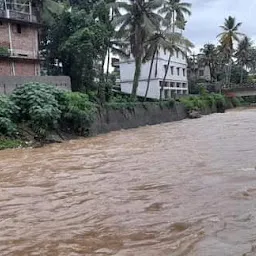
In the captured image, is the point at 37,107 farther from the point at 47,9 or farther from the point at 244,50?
the point at 244,50

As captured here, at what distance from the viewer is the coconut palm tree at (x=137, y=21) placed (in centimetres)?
3353

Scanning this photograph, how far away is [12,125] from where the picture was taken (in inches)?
797

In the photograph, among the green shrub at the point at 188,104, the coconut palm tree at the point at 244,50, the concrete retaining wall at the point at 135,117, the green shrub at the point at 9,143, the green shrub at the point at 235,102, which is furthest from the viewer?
the coconut palm tree at the point at 244,50

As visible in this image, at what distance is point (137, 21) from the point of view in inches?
1329

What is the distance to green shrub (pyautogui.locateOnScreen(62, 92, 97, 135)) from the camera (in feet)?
75.6

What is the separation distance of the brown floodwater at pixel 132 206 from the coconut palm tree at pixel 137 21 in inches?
827

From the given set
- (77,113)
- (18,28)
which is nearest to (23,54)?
(18,28)

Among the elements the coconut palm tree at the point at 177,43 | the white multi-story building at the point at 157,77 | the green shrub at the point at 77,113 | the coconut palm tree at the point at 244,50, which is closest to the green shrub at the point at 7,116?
the green shrub at the point at 77,113

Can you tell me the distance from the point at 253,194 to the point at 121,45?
29.7 metres

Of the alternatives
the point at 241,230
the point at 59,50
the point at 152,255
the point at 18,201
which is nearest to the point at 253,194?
→ the point at 241,230

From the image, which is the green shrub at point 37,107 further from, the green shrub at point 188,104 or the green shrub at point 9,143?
the green shrub at point 188,104

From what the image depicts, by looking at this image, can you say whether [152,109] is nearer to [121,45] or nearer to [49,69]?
[121,45]

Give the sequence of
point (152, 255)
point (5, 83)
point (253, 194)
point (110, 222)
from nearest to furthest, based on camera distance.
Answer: point (152, 255), point (110, 222), point (253, 194), point (5, 83)

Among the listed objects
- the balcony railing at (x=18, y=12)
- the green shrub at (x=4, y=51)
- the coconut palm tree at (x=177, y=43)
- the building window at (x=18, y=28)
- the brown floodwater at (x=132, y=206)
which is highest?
the balcony railing at (x=18, y=12)
